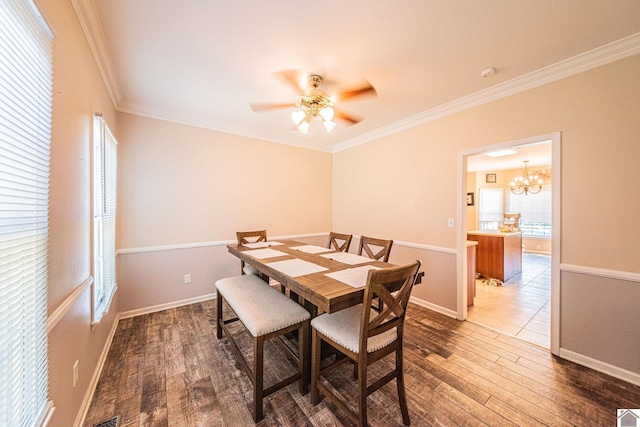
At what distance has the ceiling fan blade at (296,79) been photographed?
2070mm

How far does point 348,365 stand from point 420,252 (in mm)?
1837

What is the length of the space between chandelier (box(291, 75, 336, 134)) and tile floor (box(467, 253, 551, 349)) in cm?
289

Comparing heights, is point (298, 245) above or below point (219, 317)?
above

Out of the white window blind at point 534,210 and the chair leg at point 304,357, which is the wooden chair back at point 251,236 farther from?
the white window blind at point 534,210

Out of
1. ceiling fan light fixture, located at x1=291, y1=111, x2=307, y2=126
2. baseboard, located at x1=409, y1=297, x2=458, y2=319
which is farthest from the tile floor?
ceiling fan light fixture, located at x1=291, y1=111, x2=307, y2=126

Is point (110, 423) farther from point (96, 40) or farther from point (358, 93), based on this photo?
point (358, 93)

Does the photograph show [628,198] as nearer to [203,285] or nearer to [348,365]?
[348,365]

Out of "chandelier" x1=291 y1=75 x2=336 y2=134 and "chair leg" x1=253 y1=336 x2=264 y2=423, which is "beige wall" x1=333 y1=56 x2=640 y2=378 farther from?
"chair leg" x1=253 y1=336 x2=264 y2=423

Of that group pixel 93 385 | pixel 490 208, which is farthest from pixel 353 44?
pixel 490 208

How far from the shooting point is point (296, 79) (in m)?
2.21

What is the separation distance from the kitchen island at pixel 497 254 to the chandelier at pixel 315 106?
3937mm

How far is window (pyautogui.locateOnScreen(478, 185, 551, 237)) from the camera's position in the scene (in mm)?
6793

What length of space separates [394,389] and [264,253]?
162cm

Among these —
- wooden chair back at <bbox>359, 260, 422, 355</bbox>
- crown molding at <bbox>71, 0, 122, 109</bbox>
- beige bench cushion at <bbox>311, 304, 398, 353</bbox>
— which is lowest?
beige bench cushion at <bbox>311, 304, 398, 353</bbox>
